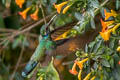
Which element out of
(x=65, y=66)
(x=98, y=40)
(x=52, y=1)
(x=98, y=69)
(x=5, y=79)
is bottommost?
(x=5, y=79)

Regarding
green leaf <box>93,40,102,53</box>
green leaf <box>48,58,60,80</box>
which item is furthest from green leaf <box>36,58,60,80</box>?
green leaf <box>93,40,102,53</box>

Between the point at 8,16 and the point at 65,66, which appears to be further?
the point at 8,16

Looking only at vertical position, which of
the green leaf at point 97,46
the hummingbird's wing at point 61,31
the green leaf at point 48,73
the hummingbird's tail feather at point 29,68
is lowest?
the hummingbird's tail feather at point 29,68

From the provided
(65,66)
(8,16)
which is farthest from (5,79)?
(65,66)

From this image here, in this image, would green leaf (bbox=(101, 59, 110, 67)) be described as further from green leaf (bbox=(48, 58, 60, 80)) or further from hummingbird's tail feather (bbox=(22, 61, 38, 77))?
hummingbird's tail feather (bbox=(22, 61, 38, 77))

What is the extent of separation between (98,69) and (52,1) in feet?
1.61

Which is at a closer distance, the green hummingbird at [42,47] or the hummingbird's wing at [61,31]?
the green hummingbird at [42,47]

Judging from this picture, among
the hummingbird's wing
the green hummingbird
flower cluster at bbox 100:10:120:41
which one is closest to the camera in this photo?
flower cluster at bbox 100:10:120:41

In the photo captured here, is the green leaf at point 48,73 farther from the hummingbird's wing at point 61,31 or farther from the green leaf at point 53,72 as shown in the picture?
the hummingbird's wing at point 61,31

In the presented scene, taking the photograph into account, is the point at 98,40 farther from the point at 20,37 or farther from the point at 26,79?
the point at 20,37

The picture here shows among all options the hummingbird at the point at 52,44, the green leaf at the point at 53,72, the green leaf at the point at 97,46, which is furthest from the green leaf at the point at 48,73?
the green leaf at the point at 97,46

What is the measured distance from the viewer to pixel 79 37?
165 centimetres

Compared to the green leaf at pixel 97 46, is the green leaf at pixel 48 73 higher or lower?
lower

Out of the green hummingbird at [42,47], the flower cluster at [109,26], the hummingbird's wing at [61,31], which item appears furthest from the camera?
the hummingbird's wing at [61,31]
